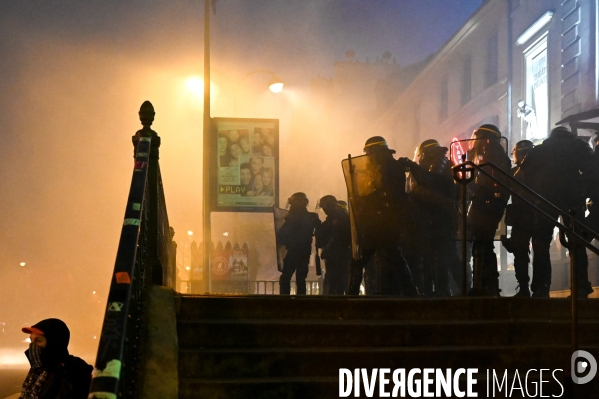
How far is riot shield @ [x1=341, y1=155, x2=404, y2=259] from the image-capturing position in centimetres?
959

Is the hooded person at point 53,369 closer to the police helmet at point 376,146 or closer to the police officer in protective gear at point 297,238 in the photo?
the police helmet at point 376,146

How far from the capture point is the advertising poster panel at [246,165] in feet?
53.1

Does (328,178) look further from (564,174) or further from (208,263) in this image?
(564,174)

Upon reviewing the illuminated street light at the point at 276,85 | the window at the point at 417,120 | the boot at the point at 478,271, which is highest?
the window at the point at 417,120

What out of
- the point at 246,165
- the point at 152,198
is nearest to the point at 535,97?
the point at 246,165

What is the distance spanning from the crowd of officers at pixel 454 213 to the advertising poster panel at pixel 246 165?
561cm

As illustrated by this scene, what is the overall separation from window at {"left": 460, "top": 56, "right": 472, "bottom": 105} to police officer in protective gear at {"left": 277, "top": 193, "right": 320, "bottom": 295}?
20.4 m

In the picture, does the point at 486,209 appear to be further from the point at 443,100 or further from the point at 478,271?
the point at 443,100

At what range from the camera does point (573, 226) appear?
6957 mm

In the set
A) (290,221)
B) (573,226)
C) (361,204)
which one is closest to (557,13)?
(290,221)

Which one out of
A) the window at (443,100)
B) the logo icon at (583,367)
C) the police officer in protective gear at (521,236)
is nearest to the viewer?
the logo icon at (583,367)

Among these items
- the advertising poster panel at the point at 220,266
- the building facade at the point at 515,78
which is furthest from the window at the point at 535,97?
the advertising poster panel at the point at 220,266

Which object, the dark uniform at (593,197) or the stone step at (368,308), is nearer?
the stone step at (368,308)

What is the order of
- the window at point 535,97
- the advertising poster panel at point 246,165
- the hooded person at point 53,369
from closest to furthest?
the hooded person at point 53,369
the advertising poster panel at point 246,165
the window at point 535,97
